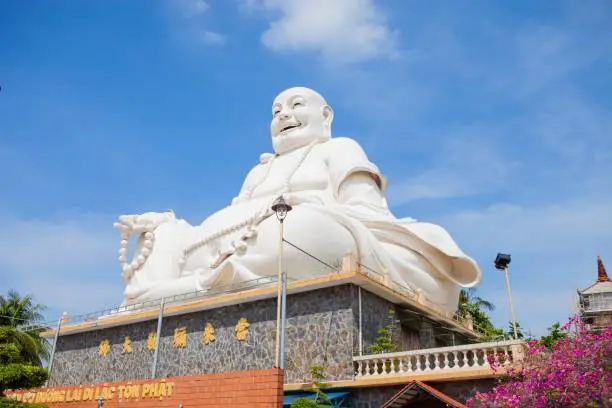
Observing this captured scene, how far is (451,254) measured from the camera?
13.5 meters

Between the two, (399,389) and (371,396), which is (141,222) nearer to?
(371,396)

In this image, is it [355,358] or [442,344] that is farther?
[442,344]

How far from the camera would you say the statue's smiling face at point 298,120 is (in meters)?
17.1

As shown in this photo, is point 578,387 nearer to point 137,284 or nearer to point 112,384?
point 112,384

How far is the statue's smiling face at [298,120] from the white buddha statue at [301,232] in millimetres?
28

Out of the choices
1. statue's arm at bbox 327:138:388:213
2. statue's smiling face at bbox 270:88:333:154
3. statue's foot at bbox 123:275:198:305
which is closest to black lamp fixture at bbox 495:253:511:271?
Answer: statue's arm at bbox 327:138:388:213

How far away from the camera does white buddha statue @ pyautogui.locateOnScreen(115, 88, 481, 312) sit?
40.8ft

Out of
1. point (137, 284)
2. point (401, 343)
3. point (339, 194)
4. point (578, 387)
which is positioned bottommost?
point (578, 387)

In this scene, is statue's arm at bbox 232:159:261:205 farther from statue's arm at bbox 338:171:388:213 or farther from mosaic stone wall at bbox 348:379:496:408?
mosaic stone wall at bbox 348:379:496:408

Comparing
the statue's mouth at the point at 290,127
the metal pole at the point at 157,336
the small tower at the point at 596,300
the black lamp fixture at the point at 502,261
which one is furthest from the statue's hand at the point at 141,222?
the small tower at the point at 596,300

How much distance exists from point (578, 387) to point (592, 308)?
18.8 meters

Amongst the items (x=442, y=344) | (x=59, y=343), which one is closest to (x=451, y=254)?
(x=442, y=344)

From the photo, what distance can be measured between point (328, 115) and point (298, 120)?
3.65 ft

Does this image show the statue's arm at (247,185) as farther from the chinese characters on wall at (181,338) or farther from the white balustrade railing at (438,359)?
the white balustrade railing at (438,359)
